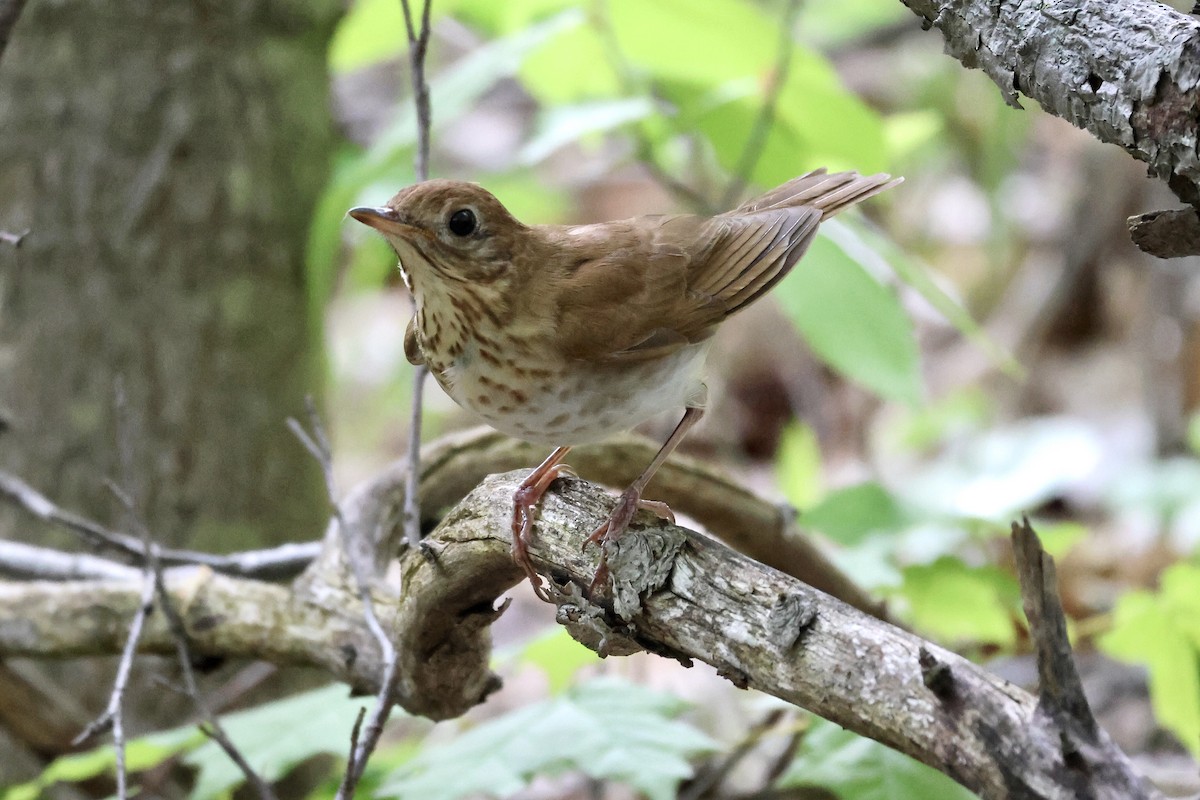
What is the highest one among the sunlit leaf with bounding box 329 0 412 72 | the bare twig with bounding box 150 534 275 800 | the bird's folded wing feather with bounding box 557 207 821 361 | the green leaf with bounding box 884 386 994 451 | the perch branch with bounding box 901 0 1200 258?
the perch branch with bounding box 901 0 1200 258

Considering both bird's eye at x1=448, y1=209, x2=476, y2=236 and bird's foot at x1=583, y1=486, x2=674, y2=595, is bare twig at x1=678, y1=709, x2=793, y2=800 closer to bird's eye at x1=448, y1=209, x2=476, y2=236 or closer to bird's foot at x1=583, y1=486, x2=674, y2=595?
bird's foot at x1=583, y1=486, x2=674, y2=595

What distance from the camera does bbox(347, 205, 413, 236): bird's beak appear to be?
2111 millimetres

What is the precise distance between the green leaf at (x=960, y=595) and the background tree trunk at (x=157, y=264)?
232cm

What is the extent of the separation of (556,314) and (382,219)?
0.42 meters

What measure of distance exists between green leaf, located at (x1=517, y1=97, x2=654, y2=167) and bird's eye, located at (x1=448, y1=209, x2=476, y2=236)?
94 centimetres

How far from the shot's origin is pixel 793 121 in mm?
3629

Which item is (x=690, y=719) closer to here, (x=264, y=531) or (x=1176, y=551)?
(x=264, y=531)

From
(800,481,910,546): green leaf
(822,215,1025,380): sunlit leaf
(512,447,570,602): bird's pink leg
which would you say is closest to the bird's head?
(512,447,570,602): bird's pink leg

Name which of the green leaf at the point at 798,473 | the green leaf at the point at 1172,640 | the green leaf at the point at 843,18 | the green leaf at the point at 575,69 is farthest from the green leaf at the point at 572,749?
the green leaf at the point at 843,18

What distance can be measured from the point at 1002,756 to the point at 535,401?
1.17 meters

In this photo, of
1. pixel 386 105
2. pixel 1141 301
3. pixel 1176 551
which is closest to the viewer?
pixel 1176 551

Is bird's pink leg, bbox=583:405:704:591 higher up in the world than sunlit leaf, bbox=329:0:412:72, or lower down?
lower down

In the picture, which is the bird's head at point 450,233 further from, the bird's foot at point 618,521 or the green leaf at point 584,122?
the green leaf at point 584,122

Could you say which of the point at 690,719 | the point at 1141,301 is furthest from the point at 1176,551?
the point at 690,719
